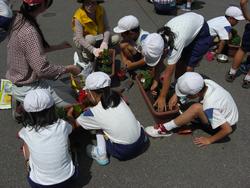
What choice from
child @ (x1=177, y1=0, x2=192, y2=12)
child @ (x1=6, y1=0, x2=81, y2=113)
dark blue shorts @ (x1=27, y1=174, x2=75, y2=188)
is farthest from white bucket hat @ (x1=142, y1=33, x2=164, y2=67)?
child @ (x1=177, y1=0, x2=192, y2=12)

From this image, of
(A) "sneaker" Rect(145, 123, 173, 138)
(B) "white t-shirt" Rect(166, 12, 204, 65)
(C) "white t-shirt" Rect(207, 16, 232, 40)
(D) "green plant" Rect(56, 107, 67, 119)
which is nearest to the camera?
(D) "green plant" Rect(56, 107, 67, 119)

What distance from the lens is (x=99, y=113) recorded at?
254 cm

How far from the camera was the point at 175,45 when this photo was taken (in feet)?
9.25

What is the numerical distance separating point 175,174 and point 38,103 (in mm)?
1361

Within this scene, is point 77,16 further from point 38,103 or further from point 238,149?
point 238,149

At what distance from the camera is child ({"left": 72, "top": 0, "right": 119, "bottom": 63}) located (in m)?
3.64

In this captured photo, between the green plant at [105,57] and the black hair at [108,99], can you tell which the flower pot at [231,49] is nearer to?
the green plant at [105,57]

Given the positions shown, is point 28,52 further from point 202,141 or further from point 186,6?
point 186,6

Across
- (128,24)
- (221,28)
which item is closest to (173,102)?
(128,24)

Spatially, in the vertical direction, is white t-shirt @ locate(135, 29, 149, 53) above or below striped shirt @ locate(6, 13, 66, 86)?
below

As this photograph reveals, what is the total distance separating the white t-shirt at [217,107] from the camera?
105 inches

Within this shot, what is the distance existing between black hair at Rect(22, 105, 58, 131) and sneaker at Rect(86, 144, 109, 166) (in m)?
0.61

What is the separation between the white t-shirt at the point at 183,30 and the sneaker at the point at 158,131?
2.21 ft

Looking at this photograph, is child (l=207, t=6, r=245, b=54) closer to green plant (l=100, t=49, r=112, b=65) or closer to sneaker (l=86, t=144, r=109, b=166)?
green plant (l=100, t=49, r=112, b=65)
